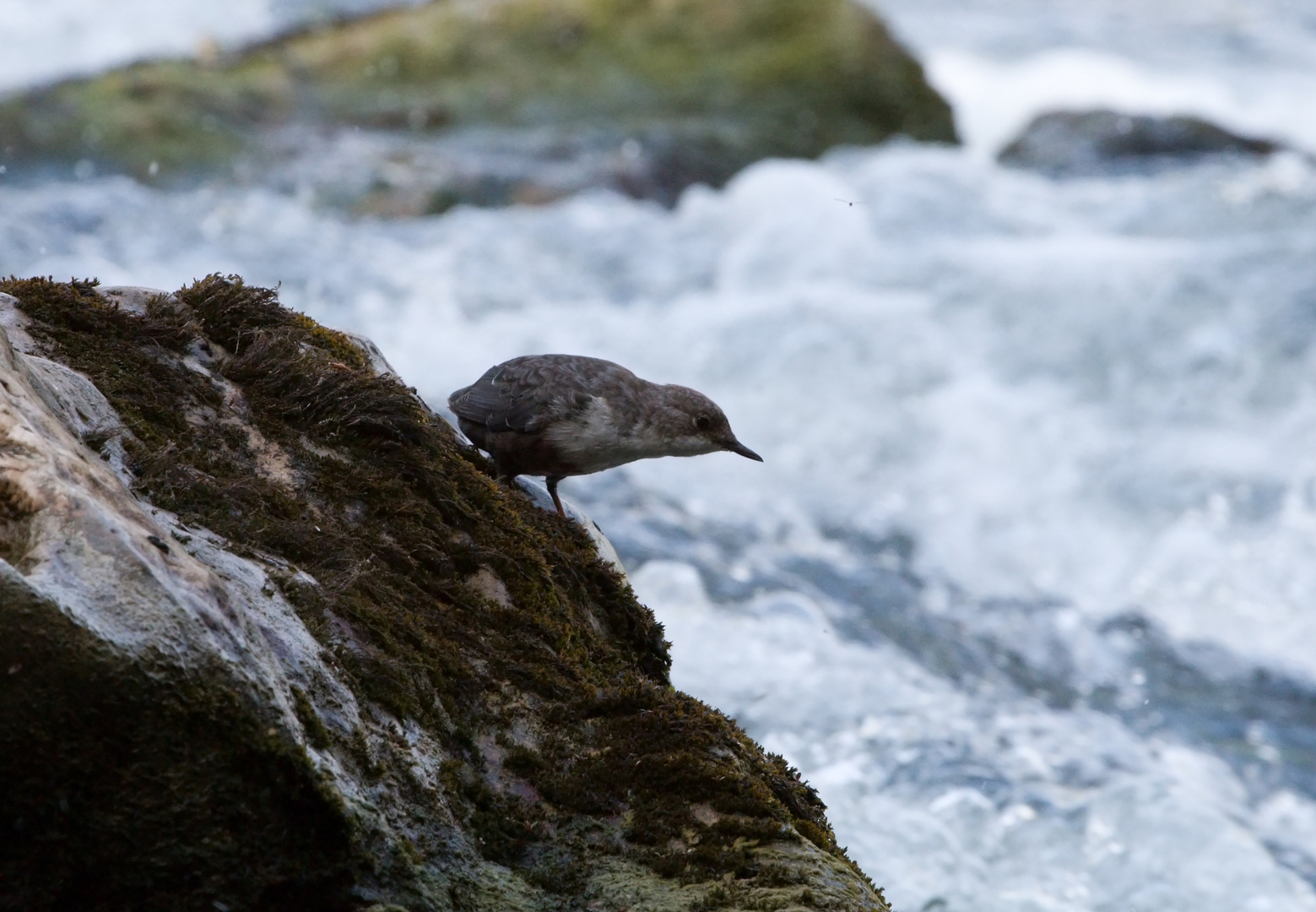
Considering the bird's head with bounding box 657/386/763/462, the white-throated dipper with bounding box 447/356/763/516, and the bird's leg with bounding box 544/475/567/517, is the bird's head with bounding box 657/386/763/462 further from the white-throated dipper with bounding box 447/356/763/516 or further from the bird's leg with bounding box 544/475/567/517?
the bird's leg with bounding box 544/475/567/517

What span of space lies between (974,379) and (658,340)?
105 inches

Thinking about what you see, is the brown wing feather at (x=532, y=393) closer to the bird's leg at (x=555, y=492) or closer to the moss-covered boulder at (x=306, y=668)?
the bird's leg at (x=555, y=492)

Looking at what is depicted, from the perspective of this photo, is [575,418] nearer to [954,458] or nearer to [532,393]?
[532,393]

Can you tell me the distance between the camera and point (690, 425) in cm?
501

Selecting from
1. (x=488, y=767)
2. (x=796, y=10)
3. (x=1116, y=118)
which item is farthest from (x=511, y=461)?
(x=1116, y=118)

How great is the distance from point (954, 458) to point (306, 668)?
8.21m


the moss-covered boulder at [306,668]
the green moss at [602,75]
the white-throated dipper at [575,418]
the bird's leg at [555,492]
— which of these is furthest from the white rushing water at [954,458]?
the moss-covered boulder at [306,668]

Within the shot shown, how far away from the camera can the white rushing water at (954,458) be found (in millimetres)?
6223

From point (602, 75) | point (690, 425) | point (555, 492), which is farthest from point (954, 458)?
point (602, 75)

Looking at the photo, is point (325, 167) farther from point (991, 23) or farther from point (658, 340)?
point (991, 23)

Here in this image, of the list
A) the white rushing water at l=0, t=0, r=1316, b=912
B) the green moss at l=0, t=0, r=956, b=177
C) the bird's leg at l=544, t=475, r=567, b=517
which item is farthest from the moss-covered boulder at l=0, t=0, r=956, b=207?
the bird's leg at l=544, t=475, r=567, b=517

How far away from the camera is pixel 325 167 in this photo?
1294 centimetres

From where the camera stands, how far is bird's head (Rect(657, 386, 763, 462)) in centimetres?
496

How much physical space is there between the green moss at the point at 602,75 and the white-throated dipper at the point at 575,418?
9.60m
